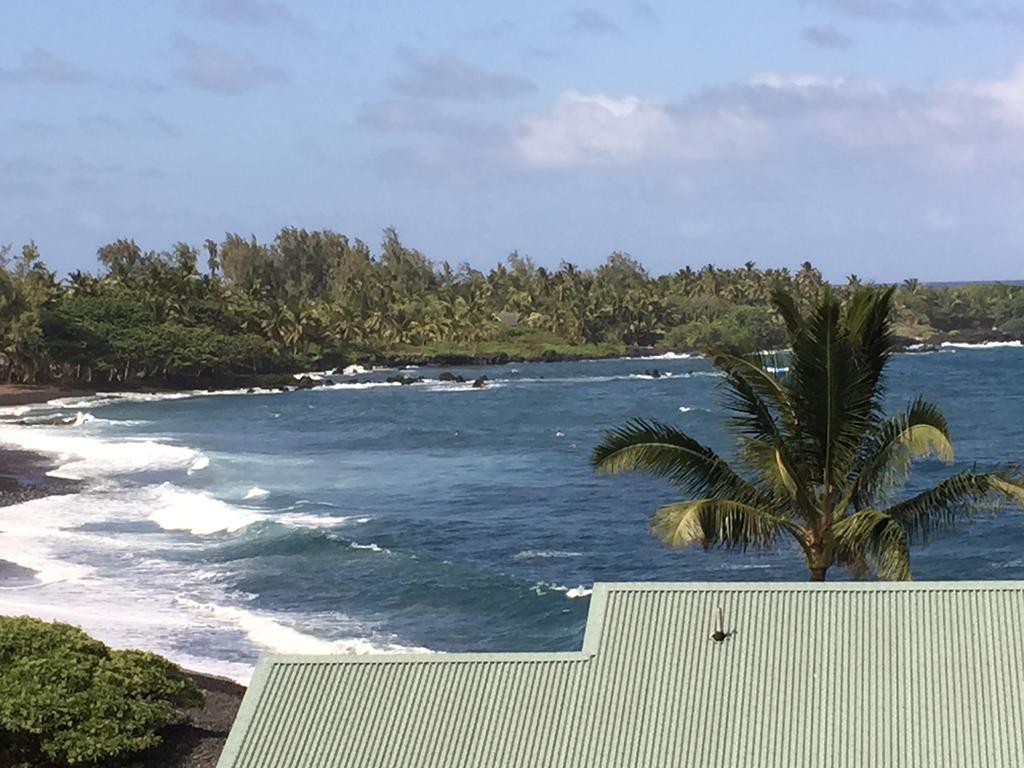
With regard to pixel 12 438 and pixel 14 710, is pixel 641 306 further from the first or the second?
pixel 14 710

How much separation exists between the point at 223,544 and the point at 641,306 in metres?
125

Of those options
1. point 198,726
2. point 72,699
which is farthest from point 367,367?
point 72,699

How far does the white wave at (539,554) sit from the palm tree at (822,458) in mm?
22982

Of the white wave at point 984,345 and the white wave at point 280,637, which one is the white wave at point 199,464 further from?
the white wave at point 984,345

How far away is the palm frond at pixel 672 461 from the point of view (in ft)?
55.2

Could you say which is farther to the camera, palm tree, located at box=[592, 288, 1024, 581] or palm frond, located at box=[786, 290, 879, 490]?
palm frond, located at box=[786, 290, 879, 490]

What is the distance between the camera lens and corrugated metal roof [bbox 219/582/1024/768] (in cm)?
1266

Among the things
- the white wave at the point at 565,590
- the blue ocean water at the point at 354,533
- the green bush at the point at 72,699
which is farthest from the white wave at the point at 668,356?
the green bush at the point at 72,699

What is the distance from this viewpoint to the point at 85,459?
5984 centimetres

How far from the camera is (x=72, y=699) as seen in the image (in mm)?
17766

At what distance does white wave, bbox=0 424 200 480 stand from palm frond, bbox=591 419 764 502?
134 feet

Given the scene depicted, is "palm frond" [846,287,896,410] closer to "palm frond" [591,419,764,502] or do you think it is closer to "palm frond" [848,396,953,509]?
"palm frond" [848,396,953,509]

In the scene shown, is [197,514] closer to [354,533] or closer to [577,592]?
[354,533]

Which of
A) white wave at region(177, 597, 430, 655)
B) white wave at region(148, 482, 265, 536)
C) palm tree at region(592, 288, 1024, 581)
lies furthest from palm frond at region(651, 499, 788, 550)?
white wave at region(148, 482, 265, 536)
